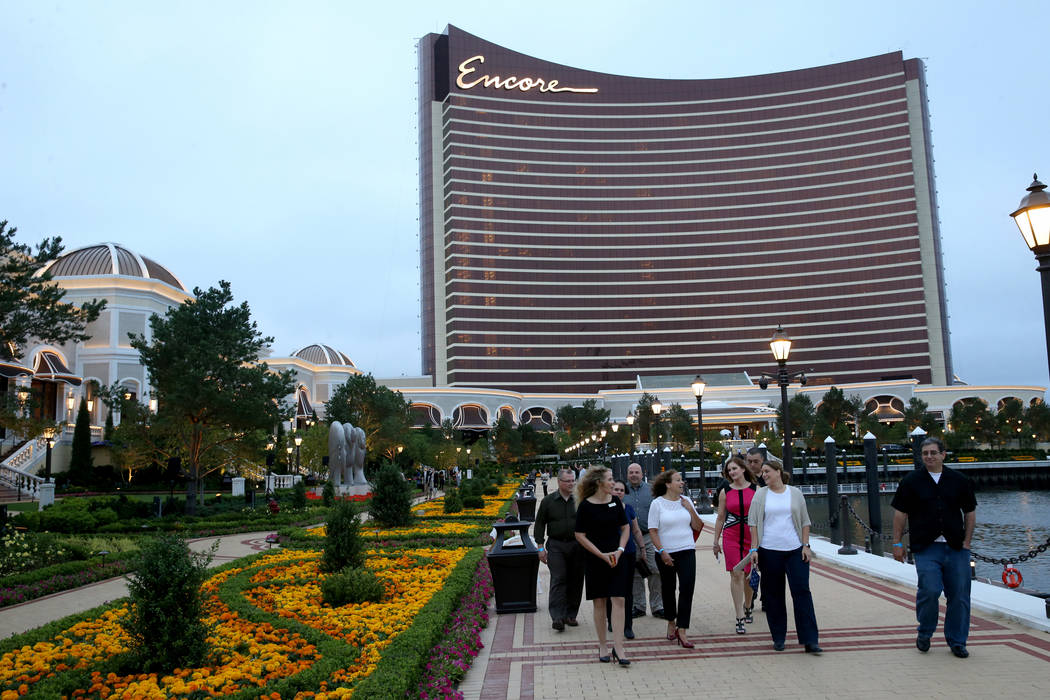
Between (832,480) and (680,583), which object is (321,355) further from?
(680,583)

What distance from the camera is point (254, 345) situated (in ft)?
101

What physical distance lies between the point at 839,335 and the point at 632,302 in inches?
1295

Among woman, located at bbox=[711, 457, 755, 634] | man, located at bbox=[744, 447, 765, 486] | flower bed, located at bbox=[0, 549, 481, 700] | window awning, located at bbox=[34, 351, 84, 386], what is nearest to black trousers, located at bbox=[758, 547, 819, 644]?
woman, located at bbox=[711, 457, 755, 634]

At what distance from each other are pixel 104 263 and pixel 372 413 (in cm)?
2211

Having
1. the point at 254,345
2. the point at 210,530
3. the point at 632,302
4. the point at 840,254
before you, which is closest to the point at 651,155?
the point at 632,302

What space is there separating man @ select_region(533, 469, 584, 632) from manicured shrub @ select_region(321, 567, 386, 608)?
259 cm

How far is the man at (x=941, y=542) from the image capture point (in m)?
7.28

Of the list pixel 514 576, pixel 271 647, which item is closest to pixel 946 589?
pixel 514 576

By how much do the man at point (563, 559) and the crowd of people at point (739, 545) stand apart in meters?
0.01

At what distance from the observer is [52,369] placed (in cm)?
4519

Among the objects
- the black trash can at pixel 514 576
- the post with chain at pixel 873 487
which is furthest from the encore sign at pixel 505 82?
the black trash can at pixel 514 576

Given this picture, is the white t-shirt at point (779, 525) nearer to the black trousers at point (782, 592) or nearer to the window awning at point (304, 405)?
the black trousers at point (782, 592)

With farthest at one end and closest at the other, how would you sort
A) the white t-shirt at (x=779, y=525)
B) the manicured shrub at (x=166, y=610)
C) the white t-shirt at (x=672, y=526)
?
1. the white t-shirt at (x=672, y=526)
2. the white t-shirt at (x=779, y=525)
3. the manicured shrub at (x=166, y=610)

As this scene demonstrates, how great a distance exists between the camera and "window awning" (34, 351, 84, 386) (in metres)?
44.5
